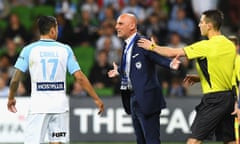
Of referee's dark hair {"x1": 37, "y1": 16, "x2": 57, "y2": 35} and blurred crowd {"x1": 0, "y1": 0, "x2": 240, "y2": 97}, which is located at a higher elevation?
referee's dark hair {"x1": 37, "y1": 16, "x2": 57, "y2": 35}

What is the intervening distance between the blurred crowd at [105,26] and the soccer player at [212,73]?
314 inches

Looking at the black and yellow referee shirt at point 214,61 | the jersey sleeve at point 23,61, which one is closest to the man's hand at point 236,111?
the black and yellow referee shirt at point 214,61

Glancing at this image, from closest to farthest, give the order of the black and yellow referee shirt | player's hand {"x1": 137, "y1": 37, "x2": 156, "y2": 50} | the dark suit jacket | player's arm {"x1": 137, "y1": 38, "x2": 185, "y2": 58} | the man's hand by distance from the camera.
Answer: the man's hand < player's arm {"x1": 137, "y1": 38, "x2": 185, "y2": 58} < the black and yellow referee shirt < player's hand {"x1": 137, "y1": 37, "x2": 156, "y2": 50} < the dark suit jacket

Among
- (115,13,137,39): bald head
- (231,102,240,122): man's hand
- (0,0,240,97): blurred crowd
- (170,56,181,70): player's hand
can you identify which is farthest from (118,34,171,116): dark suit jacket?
(0,0,240,97): blurred crowd

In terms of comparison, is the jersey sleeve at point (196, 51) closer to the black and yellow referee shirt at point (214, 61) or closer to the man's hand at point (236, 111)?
the black and yellow referee shirt at point (214, 61)

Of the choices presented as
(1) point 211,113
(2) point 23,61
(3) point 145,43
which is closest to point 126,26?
(3) point 145,43

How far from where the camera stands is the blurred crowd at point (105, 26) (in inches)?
764

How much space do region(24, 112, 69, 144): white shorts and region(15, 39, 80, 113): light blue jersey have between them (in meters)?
0.09

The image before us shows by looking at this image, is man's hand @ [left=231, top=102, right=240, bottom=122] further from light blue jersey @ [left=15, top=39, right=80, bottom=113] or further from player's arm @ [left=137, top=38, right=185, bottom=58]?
light blue jersey @ [left=15, top=39, right=80, bottom=113]

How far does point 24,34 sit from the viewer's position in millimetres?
20438

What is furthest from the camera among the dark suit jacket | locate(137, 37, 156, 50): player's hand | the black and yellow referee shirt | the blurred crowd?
the blurred crowd

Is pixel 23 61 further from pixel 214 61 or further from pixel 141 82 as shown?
pixel 214 61

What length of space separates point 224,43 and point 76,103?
258 inches

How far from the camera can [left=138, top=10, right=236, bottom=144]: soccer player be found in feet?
34.9
